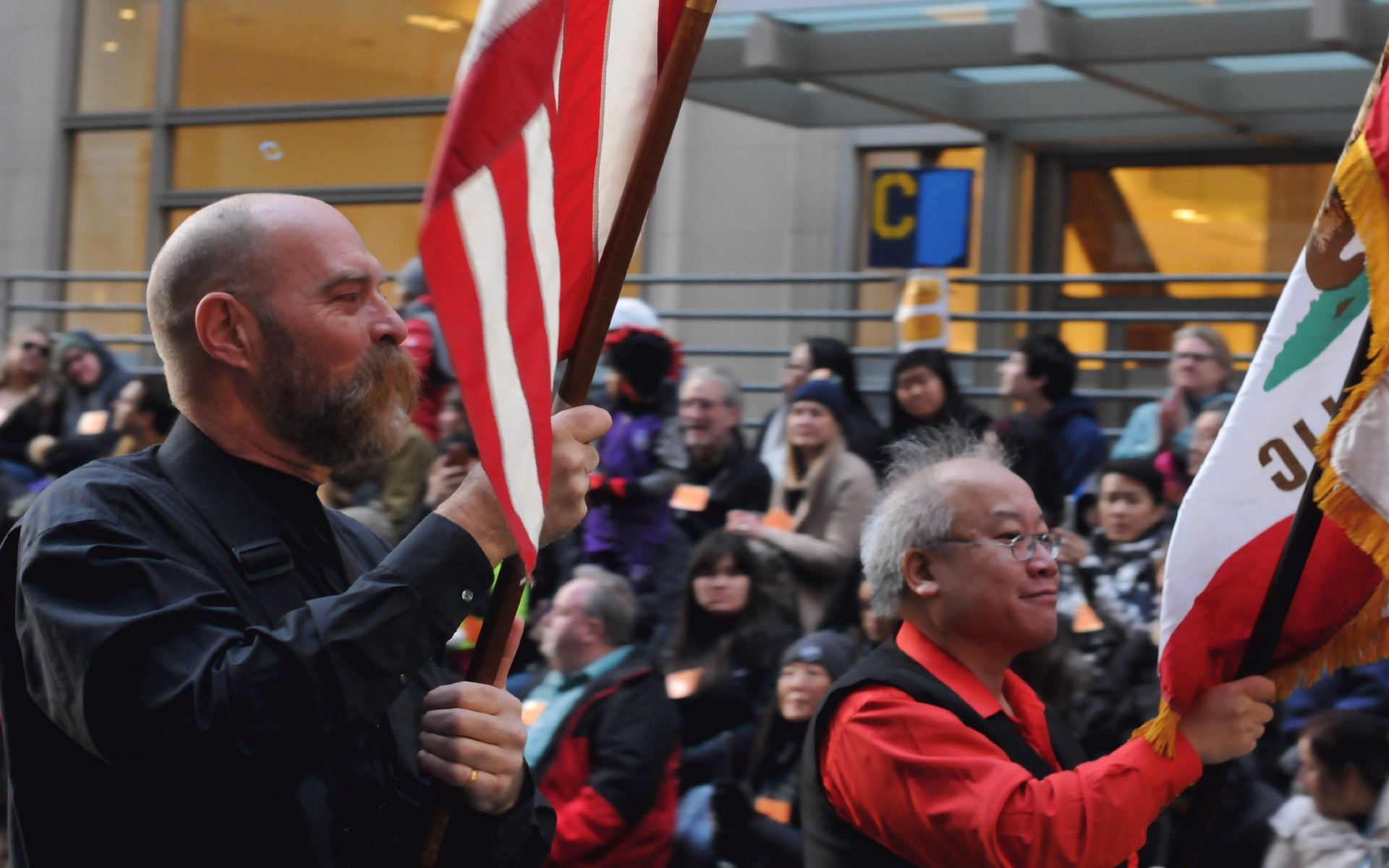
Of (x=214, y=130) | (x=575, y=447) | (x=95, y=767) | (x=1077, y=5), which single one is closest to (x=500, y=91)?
(x=575, y=447)

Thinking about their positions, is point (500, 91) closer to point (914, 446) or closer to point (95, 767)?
point (95, 767)

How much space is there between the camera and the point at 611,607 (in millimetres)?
5219

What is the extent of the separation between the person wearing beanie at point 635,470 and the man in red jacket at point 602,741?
0.92 meters

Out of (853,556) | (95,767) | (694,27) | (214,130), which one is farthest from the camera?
(214,130)

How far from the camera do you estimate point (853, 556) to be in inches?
236

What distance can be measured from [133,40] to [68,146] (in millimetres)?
1177

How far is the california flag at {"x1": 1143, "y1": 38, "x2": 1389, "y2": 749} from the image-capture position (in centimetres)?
289

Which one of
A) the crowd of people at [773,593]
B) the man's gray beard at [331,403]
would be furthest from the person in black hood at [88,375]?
the man's gray beard at [331,403]

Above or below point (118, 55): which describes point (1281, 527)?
below

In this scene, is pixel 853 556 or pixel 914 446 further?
pixel 853 556

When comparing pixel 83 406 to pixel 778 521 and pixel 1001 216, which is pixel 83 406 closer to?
pixel 778 521

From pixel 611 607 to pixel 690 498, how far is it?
1205 millimetres

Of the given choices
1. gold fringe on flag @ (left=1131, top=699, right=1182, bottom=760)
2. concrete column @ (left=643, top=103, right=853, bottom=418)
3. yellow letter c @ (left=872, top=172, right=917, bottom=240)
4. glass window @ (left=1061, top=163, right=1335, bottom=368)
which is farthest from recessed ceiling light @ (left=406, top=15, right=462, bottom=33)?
gold fringe on flag @ (left=1131, top=699, right=1182, bottom=760)

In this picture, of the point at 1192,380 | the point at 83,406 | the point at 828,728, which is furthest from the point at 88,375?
the point at 828,728
